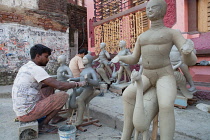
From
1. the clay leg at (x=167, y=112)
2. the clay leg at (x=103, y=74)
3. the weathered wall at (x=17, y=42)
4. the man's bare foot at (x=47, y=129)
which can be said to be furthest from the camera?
the weathered wall at (x=17, y=42)

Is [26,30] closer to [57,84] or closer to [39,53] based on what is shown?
[39,53]

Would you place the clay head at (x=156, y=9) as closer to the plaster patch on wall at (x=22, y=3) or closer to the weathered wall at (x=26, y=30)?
the weathered wall at (x=26, y=30)

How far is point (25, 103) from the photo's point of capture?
2.61 meters

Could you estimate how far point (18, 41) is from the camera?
6.93 meters

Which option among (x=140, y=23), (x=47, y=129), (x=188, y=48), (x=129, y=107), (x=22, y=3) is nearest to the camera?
(x=188, y=48)

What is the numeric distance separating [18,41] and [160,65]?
667 centimetres

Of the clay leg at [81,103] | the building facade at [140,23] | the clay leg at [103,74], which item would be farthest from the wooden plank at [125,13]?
the clay leg at [81,103]

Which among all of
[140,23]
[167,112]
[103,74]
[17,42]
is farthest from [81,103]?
[17,42]

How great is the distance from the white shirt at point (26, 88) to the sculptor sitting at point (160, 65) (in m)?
1.39

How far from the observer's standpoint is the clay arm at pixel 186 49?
59.2 inches

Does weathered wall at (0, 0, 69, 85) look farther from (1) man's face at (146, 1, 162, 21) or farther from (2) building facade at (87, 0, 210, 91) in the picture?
(1) man's face at (146, 1, 162, 21)

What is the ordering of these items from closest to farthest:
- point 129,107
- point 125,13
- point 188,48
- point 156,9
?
point 188,48 < point 156,9 < point 129,107 < point 125,13

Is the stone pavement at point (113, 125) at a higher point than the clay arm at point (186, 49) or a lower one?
lower

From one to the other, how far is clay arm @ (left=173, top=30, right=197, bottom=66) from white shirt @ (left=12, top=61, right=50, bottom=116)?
75.8 inches
